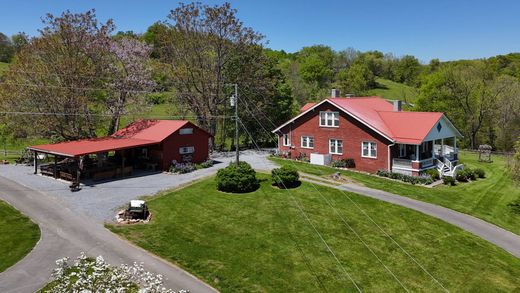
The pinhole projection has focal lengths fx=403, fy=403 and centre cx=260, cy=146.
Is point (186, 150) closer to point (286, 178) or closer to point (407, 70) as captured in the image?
point (286, 178)

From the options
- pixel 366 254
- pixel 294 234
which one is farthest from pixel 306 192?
pixel 366 254

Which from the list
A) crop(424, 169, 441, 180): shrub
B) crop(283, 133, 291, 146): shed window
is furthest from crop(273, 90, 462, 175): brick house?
crop(283, 133, 291, 146): shed window

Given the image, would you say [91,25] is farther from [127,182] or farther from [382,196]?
[382,196]

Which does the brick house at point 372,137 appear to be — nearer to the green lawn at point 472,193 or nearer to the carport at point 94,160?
the green lawn at point 472,193

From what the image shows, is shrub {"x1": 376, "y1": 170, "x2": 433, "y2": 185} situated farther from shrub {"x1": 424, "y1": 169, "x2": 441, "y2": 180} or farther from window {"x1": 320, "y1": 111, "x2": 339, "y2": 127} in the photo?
window {"x1": 320, "y1": 111, "x2": 339, "y2": 127}

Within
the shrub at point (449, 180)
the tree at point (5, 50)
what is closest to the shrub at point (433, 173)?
the shrub at point (449, 180)

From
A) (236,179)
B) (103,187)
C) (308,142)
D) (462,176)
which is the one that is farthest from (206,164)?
(462,176)
